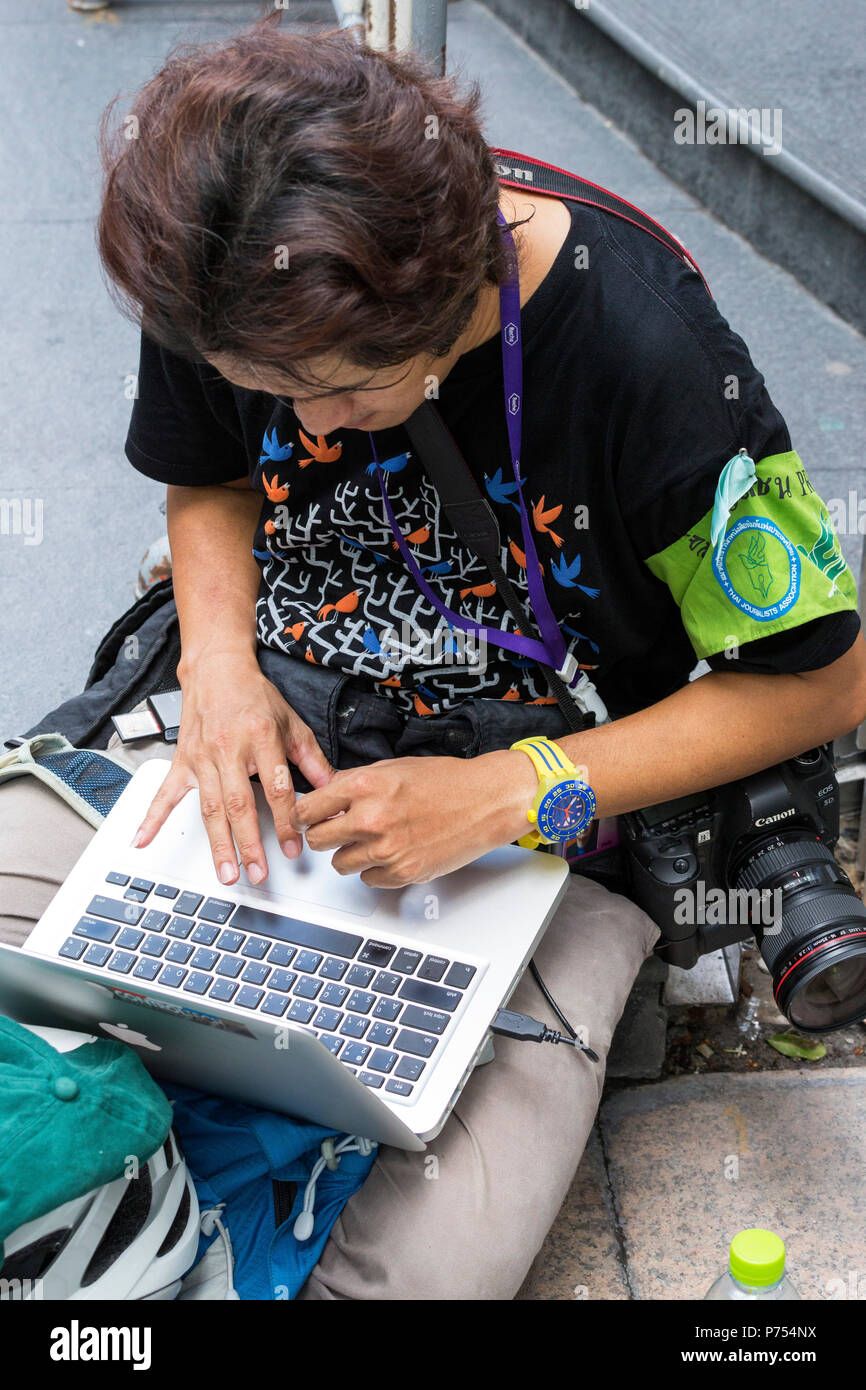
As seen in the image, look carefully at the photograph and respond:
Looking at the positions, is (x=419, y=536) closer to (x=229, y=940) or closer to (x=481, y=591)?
(x=481, y=591)

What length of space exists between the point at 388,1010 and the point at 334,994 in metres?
0.06

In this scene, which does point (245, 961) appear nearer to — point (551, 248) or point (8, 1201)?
point (8, 1201)

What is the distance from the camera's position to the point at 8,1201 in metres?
1.06

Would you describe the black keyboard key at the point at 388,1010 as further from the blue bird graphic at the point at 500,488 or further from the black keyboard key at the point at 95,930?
the blue bird graphic at the point at 500,488

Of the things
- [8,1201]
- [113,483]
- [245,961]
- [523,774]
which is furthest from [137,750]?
[113,483]

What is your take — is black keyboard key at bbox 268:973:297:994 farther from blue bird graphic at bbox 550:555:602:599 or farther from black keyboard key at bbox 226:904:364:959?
blue bird graphic at bbox 550:555:602:599

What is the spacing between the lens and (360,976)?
1.26m

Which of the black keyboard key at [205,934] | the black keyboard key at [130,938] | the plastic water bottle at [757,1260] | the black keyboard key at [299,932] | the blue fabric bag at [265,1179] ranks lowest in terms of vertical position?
the blue fabric bag at [265,1179]

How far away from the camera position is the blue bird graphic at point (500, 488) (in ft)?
4.35

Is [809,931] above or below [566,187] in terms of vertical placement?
below

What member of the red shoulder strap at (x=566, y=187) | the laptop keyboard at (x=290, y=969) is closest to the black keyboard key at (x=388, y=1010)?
Answer: the laptop keyboard at (x=290, y=969)

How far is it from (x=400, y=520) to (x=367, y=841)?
35 cm

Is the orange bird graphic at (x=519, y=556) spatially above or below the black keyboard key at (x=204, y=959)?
above

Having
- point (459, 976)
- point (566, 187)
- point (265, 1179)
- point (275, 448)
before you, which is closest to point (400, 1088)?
point (459, 976)
